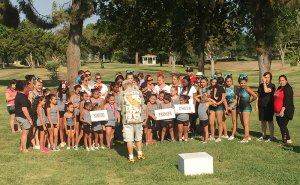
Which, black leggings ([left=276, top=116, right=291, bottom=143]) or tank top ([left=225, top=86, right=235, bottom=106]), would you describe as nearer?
black leggings ([left=276, top=116, right=291, bottom=143])

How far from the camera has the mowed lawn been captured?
327 inches

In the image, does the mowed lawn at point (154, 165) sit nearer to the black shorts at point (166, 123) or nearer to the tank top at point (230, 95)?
the black shorts at point (166, 123)

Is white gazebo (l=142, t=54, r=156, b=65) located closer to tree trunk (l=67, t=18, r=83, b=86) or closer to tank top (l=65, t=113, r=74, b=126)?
tree trunk (l=67, t=18, r=83, b=86)

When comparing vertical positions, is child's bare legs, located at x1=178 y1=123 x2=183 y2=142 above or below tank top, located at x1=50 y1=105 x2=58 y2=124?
below

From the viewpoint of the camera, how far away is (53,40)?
277 ft

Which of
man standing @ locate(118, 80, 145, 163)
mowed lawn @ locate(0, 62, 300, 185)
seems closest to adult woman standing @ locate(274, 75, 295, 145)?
mowed lawn @ locate(0, 62, 300, 185)

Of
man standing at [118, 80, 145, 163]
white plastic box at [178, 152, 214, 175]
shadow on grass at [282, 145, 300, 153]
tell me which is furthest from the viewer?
shadow on grass at [282, 145, 300, 153]

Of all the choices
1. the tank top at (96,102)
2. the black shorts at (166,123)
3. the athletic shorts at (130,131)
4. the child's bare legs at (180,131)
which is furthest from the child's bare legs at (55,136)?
the child's bare legs at (180,131)

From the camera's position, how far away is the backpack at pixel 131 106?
9.67 m

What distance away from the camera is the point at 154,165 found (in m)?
9.41

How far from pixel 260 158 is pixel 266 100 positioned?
2321mm

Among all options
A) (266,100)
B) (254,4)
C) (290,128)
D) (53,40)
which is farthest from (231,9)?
(53,40)

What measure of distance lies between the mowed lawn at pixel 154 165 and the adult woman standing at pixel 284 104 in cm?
61

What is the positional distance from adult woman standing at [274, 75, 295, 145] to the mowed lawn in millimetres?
609
